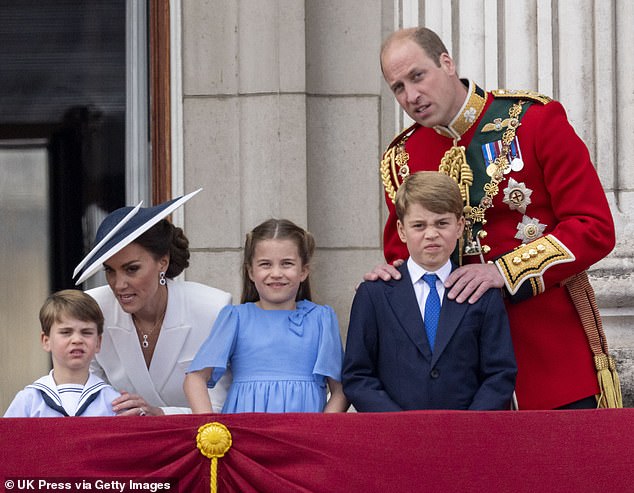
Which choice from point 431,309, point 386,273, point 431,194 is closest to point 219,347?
point 386,273

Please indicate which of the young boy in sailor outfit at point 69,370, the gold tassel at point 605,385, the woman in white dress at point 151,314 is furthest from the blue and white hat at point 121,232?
the gold tassel at point 605,385

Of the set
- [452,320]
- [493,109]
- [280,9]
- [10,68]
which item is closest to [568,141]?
[493,109]

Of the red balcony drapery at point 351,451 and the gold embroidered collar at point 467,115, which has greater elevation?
the gold embroidered collar at point 467,115

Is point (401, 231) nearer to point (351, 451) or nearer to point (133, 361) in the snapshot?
point (351, 451)

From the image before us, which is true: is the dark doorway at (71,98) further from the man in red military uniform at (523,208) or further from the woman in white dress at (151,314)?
the man in red military uniform at (523,208)

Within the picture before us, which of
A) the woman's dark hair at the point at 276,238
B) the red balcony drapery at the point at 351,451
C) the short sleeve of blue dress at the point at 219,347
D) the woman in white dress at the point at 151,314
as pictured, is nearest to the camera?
the red balcony drapery at the point at 351,451

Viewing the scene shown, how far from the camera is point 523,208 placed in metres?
3.72

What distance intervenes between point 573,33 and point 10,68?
2423 millimetres

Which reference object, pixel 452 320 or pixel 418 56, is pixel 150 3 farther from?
pixel 452 320

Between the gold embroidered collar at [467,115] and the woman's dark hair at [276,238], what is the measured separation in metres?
0.52

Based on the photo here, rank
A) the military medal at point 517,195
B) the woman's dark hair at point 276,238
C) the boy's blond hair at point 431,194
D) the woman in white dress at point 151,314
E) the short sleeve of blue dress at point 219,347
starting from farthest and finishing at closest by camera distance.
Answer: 1. the woman in white dress at point 151,314
2. the woman's dark hair at point 276,238
3. the short sleeve of blue dress at point 219,347
4. the military medal at point 517,195
5. the boy's blond hair at point 431,194

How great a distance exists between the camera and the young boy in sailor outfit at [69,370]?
3.79m

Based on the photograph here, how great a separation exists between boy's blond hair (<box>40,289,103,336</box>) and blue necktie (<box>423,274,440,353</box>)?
3.29ft

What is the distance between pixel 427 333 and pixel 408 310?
80mm
